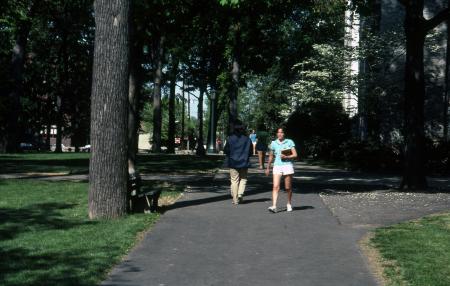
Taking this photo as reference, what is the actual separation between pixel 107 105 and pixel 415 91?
387 inches

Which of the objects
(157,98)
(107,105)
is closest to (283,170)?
(107,105)

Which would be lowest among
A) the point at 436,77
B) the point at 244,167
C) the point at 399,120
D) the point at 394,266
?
the point at 394,266

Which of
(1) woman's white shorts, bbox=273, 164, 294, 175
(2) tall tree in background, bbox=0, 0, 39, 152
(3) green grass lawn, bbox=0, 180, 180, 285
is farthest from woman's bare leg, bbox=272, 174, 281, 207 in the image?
(2) tall tree in background, bbox=0, 0, 39, 152

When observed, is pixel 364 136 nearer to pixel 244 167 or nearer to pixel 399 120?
pixel 399 120

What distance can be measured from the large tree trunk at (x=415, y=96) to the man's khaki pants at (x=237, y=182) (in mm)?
5820

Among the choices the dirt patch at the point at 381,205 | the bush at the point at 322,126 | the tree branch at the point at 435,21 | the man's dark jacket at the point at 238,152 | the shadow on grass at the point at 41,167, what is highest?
the tree branch at the point at 435,21

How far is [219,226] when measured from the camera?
10.5 meters

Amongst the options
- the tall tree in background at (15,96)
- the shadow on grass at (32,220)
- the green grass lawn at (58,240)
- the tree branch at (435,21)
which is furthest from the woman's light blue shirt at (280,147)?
the tall tree in background at (15,96)

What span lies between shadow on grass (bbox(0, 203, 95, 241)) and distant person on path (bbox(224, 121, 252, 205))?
10.8 ft

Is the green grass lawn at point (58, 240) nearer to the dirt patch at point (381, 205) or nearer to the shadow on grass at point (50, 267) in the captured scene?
the shadow on grass at point (50, 267)

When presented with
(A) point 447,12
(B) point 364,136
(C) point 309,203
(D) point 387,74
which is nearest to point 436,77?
(D) point 387,74

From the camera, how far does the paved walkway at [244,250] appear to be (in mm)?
6809

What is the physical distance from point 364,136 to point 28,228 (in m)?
28.8

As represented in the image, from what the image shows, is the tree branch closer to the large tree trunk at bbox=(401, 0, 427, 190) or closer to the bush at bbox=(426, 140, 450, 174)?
the large tree trunk at bbox=(401, 0, 427, 190)
